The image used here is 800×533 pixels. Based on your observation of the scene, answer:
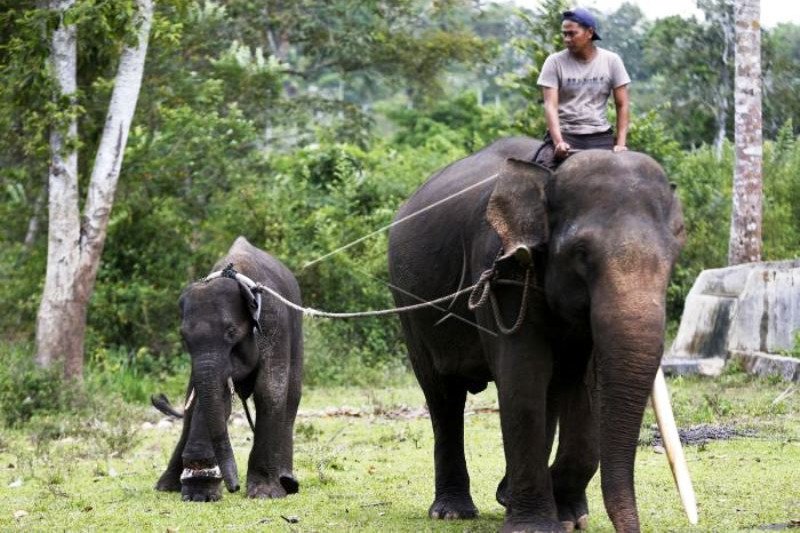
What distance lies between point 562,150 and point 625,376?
4.60 feet

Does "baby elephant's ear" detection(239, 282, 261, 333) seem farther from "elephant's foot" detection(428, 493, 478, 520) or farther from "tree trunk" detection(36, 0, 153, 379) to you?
"tree trunk" detection(36, 0, 153, 379)

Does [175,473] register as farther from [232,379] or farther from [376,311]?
[376,311]

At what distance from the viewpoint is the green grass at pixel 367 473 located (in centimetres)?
844

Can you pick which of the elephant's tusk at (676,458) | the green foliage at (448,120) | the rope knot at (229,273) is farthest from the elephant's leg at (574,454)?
the green foliage at (448,120)

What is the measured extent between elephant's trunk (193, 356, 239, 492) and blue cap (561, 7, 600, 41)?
3246 millimetres

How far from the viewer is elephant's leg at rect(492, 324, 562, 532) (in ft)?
23.6

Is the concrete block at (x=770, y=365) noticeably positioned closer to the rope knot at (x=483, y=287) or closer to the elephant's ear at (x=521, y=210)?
the rope knot at (x=483, y=287)

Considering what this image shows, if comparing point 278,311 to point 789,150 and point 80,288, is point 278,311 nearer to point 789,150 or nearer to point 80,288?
point 80,288

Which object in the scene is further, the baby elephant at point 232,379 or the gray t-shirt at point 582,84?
the baby elephant at point 232,379

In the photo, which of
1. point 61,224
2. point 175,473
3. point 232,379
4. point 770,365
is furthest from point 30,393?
point 770,365

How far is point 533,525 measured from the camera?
7.23 m

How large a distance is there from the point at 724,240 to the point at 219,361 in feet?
47.0

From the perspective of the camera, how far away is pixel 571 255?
6.80m

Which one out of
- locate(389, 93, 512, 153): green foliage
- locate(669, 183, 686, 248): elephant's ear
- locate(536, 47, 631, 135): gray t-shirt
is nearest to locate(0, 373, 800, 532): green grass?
locate(669, 183, 686, 248): elephant's ear
